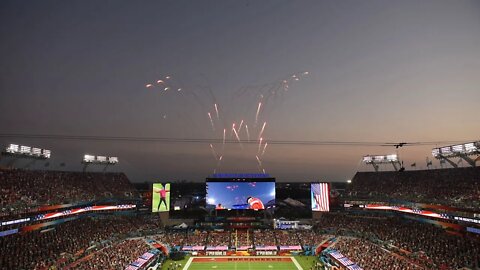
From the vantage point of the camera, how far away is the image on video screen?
6116 centimetres

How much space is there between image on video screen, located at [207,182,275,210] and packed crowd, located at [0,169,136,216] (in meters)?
19.7

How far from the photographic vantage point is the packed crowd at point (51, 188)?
41.8 meters

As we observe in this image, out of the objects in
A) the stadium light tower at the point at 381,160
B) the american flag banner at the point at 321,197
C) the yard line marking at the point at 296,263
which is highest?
the stadium light tower at the point at 381,160

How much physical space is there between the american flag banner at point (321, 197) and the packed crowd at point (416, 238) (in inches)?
165

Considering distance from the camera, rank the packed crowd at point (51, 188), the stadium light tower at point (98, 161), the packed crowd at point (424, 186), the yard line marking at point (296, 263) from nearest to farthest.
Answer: the packed crowd at point (51, 188) → the packed crowd at point (424, 186) → the yard line marking at point (296, 263) → the stadium light tower at point (98, 161)

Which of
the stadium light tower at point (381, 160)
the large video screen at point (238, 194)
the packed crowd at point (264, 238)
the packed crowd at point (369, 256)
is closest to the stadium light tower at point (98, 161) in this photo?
the large video screen at point (238, 194)

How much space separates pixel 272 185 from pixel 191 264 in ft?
70.7

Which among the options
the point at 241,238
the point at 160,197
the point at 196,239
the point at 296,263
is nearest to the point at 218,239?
the point at 196,239

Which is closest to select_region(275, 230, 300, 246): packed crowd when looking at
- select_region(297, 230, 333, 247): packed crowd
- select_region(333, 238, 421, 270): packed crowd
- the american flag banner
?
select_region(297, 230, 333, 247): packed crowd

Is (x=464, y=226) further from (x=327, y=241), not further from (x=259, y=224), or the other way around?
(x=259, y=224)

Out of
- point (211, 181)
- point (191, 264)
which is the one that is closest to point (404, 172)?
point (211, 181)

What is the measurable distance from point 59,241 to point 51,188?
33.1 ft

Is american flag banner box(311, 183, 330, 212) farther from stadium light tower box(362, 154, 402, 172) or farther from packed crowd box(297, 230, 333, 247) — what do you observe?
stadium light tower box(362, 154, 402, 172)

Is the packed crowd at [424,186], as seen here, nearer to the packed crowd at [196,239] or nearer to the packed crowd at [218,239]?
the packed crowd at [218,239]
